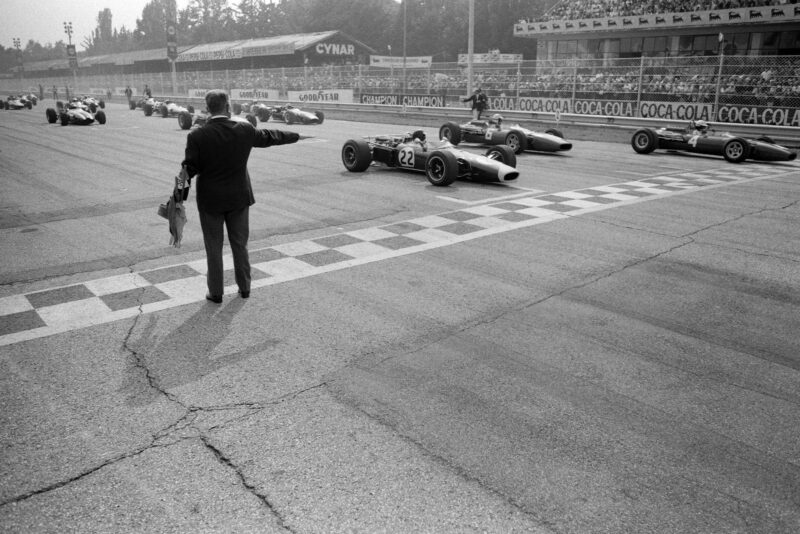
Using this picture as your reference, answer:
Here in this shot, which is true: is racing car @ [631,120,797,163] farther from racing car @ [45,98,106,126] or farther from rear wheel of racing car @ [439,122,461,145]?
racing car @ [45,98,106,126]

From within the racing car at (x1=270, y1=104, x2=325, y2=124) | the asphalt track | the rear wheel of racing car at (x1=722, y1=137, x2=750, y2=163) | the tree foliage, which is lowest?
the asphalt track

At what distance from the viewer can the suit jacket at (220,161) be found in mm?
5371

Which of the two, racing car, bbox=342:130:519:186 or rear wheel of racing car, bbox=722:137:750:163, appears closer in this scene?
racing car, bbox=342:130:519:186

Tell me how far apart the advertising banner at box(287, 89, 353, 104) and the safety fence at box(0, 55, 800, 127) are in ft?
0.21

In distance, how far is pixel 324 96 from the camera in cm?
3984

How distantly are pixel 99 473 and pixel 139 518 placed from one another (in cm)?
49

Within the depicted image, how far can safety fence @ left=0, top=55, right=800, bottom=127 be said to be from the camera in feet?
64.8

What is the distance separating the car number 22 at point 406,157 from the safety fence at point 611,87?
44.3 feet

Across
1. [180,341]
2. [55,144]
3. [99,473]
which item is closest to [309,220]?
[180,341]

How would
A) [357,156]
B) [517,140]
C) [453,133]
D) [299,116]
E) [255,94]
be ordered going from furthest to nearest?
[255,94] → [299,116] → [453,133] → [517,140] → [357,156]

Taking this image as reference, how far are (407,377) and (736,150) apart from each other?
14655 millimetres

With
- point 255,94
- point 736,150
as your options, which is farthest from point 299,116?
point 255,94

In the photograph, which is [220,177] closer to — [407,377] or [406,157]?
[407,377]

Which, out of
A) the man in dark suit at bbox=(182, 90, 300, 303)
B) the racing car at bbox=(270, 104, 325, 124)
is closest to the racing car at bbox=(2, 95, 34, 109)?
the racing car at bbox=(270, 104, 325, 124)
